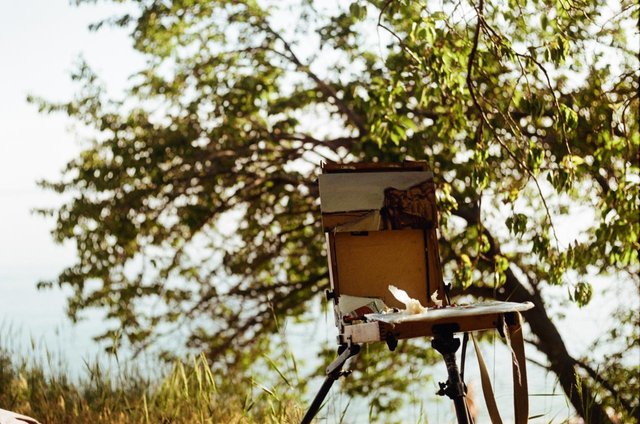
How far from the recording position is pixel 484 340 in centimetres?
737

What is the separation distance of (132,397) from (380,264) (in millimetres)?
1485

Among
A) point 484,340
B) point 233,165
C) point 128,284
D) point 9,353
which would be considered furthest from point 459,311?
point 484,340

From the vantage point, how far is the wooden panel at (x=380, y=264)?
10.6ft

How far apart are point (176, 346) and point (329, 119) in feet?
7.32

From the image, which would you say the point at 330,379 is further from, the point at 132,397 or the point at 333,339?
the point at 333,339

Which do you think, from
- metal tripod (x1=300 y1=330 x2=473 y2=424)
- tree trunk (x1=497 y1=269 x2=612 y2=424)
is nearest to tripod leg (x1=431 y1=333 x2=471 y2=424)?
metal tripod (x1=300 y1=330 x2=473 y2=424)

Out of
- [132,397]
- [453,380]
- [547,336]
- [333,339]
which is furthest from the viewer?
[547,336]

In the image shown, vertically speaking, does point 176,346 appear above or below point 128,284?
below

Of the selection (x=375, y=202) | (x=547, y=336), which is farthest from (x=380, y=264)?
(x=547, y=336)

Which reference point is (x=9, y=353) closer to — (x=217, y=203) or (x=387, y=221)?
(x=217, y=203)

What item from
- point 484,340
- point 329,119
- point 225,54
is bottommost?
point 484,340

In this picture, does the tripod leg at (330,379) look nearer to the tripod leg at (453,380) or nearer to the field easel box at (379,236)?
the field easel box at (379,236)

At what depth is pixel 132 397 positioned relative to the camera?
12.8 ft

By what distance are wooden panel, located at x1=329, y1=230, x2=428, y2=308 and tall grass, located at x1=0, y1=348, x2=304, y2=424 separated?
0.51 meters
